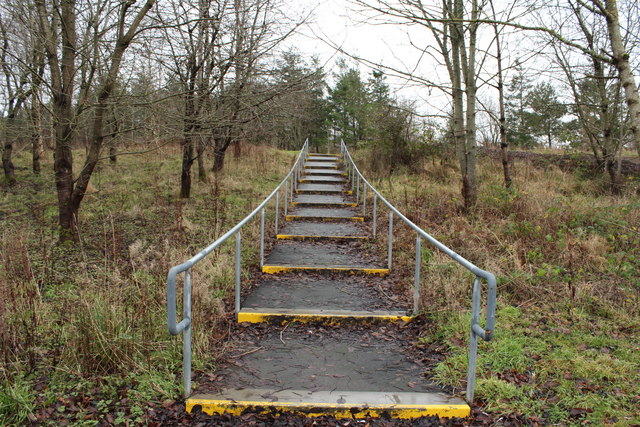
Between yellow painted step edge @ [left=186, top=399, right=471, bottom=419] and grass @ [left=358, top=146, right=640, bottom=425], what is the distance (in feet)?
0.87

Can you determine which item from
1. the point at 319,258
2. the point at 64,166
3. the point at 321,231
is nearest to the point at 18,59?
the point at 64,166

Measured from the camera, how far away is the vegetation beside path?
2.80 m

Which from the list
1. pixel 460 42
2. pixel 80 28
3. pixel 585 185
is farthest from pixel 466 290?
pixel 585 185

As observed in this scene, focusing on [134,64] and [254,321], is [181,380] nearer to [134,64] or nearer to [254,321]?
[254,321]

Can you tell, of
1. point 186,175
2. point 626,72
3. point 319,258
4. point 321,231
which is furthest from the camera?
point 186,175

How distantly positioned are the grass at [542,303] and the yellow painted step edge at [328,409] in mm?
265

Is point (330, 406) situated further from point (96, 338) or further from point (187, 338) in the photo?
point (96, 338)

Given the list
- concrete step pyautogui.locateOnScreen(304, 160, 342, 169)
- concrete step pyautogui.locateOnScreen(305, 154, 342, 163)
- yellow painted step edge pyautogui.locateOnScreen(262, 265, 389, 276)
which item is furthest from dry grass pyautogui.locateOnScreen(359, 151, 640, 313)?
concrete step pyautogui.locateOnScreen(305, 154, 342, 163)

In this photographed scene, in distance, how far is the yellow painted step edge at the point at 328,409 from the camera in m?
2.79

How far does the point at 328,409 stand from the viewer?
9.16ft

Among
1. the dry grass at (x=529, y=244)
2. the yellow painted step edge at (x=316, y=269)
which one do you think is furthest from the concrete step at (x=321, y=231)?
the yellow painted step edge at (x=316, y=269)

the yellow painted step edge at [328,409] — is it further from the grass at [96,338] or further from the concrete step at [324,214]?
the concrete step at [324,214]

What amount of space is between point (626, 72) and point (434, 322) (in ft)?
9.82

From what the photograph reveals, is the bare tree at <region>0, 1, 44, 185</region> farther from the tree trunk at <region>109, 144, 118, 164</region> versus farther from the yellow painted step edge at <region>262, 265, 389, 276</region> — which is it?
the yellow painted step edge at <region>262, 265, 389, 276</region>
